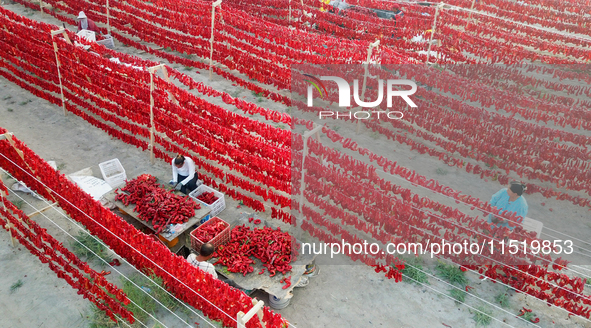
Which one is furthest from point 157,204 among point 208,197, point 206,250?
point 206,250

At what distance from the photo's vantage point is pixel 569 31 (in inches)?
640

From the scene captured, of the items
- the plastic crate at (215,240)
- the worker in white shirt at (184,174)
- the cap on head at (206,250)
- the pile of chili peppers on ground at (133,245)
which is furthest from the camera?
the worker in white shirt at (184,174)

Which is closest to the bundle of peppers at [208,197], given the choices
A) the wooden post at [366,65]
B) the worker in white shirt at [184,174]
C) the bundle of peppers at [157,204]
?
the worker in white shirt at [184,174]

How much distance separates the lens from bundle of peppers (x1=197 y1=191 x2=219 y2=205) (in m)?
7.79

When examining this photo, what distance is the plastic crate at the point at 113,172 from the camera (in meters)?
8.29

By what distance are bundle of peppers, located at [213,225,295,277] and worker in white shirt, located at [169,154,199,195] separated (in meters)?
1.70

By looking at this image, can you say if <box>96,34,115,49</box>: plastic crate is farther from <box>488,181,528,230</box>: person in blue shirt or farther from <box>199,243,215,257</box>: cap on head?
<box>488,181,528,230</box>: person in blue shirt

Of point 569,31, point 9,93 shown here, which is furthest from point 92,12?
point 569,31

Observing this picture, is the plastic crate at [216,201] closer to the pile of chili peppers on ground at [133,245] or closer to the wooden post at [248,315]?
the pile of chili peppers on ground at [133,245]

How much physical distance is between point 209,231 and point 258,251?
0.86 m

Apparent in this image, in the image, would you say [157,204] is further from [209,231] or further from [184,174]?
[184,174]

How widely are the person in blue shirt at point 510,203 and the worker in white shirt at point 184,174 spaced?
5.08 meters

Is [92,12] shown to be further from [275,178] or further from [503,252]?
[503,252]

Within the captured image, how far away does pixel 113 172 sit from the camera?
877cm
